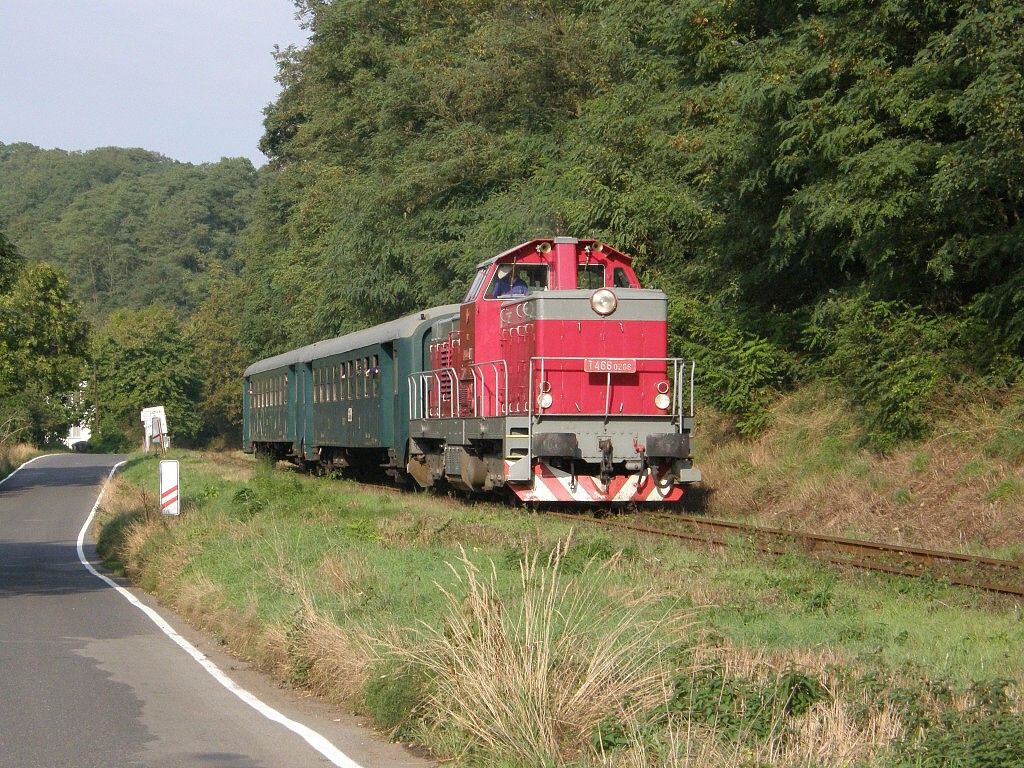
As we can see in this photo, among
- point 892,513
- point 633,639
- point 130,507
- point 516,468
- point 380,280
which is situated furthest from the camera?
point 380,280

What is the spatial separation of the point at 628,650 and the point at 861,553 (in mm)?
7146

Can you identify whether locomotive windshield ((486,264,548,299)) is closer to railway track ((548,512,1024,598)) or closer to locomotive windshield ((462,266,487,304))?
locomotive windshield ((462,266,487,304))

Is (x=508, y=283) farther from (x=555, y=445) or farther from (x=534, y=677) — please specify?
(x=534, y=677)

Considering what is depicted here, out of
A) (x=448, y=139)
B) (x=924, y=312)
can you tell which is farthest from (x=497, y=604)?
(x=448, y=139)

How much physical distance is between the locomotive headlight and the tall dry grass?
10641 millimetres

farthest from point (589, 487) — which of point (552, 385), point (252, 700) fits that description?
point (252, 700)

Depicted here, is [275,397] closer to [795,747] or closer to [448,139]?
[448,139]

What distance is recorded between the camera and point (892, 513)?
1680 centimetres

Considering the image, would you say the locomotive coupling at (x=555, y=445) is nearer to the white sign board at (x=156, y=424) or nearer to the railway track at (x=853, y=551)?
the railway track at (x=853, y=551)

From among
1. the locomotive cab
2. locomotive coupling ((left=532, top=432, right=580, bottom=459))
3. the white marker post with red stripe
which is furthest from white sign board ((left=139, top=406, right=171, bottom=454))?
locomotive coupling ((left=532, top=432, right=580, bottom=459))

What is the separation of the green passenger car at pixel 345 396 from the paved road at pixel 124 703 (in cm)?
912

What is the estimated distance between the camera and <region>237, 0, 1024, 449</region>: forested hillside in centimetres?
1730

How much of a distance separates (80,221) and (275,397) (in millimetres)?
131828

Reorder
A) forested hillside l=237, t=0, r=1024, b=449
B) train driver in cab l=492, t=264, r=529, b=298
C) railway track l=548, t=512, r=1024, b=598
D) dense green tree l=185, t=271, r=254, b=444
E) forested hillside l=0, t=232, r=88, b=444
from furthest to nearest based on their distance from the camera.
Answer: dense green tree l=185, t=271, r=254, b=444 → forested hillside l=0, t=232, r=88, b=444 → train driver in cab l=492, t=264, r=529, b=298 → forested hillside l=237, t=0, r=1024, b=449 → railway track l=548, t=512, r=1024, b=598
